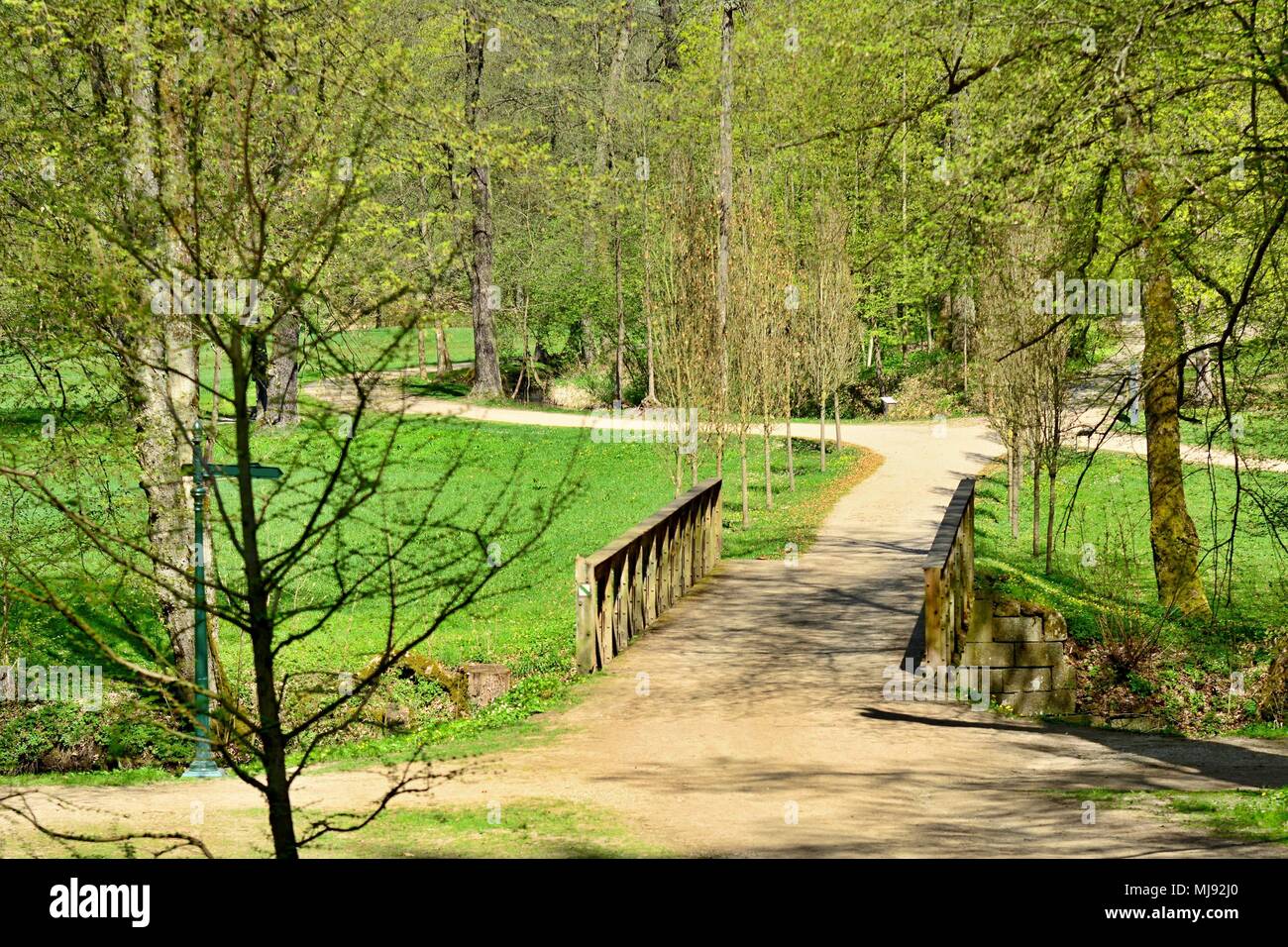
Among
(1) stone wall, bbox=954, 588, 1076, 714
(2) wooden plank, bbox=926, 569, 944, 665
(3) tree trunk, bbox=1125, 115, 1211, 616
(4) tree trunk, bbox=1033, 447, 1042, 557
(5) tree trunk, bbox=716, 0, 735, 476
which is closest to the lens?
(2) wooden plank, bbox=926, 569, 944, 665

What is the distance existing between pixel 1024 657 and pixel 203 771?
8.54m

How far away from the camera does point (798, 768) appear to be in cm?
972

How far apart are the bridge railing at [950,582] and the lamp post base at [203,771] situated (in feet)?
20.1

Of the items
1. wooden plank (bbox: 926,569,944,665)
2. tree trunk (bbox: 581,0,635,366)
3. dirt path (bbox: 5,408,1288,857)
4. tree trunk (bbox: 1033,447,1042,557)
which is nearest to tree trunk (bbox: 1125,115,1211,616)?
tree trunk (bbox: 1033,447,1042,557)

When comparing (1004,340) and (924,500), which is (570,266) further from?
(1004,340)

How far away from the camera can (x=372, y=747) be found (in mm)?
11758

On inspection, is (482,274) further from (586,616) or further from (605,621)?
(586,616)

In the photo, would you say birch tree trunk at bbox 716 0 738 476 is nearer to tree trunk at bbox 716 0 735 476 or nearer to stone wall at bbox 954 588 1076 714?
tree trunk at bbox 716 0 735 476

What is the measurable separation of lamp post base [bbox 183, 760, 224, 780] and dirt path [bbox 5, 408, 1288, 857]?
2.20ft

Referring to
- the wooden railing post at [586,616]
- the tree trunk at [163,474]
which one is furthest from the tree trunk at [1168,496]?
the tree trunk at [163,474]

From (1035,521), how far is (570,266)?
1065 inches

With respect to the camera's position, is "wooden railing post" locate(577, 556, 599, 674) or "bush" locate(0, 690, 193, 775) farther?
"bush" locate(0, 690, 193, 775)

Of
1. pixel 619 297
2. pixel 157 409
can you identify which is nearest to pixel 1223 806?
pixel 157 409

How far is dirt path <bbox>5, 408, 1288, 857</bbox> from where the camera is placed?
7.63m
